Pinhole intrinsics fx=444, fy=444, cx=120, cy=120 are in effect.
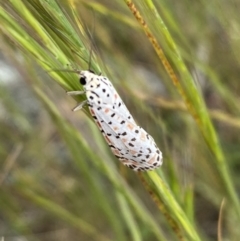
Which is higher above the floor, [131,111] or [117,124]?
[131,111]

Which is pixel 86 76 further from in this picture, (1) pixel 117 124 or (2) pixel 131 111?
(2) pixel 131 111

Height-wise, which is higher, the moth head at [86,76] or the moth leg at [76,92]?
the moth head at [86,76]

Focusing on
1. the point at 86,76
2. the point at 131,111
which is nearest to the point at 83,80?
the point at 86,76

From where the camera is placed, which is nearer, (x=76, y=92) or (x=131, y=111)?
(x=76, y=92)

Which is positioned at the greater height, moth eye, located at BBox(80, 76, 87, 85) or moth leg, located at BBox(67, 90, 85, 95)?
moth eye, located at BBox(80, 76, 87, 85)

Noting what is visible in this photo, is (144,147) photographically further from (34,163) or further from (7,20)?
(34,163)

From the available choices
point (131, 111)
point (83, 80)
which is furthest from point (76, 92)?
point (131, 111)

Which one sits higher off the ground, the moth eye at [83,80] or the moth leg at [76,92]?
the moth eye at [83,80]

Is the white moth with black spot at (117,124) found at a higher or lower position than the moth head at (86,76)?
lower
